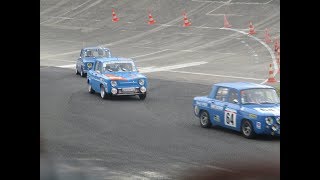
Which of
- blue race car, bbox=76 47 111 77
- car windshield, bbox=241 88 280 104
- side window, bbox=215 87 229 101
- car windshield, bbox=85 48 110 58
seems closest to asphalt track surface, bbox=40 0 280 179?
blue race car, bbox=76 47 111 77

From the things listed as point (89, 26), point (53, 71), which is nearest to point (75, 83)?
point (53, 71)

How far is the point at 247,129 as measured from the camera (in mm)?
15211

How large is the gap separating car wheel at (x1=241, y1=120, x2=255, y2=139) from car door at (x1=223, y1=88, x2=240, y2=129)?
151 mm

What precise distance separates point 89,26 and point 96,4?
285 inches

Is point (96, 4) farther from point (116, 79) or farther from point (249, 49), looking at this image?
point (116, 79)

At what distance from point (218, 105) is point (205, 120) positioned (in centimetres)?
66

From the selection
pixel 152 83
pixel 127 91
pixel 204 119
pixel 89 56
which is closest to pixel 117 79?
pixel 127 91

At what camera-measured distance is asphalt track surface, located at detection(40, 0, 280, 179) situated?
45.9 feet

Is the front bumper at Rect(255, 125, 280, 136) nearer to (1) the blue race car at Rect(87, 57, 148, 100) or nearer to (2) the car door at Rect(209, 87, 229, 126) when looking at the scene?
(2) the car door at Rect(209, 87, 229, 126)

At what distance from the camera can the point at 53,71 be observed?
28.3 metres

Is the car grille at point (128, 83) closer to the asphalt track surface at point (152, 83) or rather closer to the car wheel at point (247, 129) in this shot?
the asphalt track surface at point (152, 83)

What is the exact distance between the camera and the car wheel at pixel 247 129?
15.0 meters

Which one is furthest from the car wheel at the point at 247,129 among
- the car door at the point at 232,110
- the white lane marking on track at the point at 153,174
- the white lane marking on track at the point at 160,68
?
the white lane marking on track at the point at 160,68

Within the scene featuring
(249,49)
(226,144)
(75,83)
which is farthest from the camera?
(249,49)
